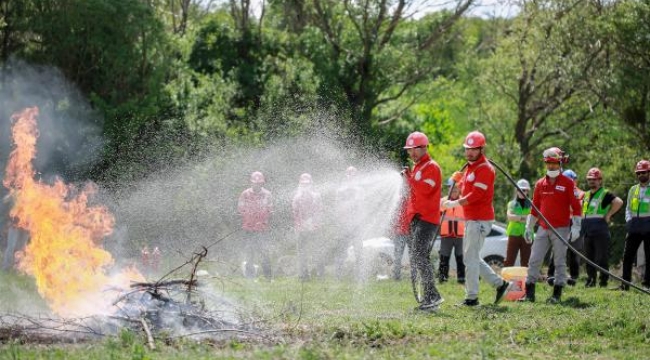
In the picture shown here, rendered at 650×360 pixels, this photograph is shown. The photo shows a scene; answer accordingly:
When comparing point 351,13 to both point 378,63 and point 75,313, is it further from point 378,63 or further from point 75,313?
point 75,313

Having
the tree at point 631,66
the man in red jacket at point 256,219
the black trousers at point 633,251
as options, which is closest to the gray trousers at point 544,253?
the black trousers at point 633,251

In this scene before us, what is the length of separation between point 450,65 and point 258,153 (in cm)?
1337

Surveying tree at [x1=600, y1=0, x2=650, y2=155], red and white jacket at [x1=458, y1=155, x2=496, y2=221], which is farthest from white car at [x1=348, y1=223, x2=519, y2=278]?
tree at [x1=600, y1=0, x2=650, y2=155]

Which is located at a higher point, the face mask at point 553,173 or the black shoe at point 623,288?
the face mask at point 553,173

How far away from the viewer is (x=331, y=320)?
31.5ft

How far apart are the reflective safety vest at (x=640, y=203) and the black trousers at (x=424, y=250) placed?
509 centimetres

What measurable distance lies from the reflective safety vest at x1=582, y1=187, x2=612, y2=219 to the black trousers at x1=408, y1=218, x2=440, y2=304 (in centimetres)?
547

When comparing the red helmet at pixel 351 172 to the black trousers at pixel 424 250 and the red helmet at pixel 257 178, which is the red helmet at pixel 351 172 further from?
the black trousers at pixel 424 250

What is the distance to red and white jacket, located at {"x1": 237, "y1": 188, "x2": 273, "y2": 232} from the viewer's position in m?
16.3

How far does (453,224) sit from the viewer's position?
16047 millimetres

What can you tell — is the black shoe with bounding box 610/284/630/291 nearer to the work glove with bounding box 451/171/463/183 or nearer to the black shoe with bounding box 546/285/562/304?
the black shoe with bounding box 546/285/562/304

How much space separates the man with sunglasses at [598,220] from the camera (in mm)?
15414

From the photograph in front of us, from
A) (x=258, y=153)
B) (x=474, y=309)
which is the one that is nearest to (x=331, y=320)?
(x=474, y=309)

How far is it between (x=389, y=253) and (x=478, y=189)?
674 cm
